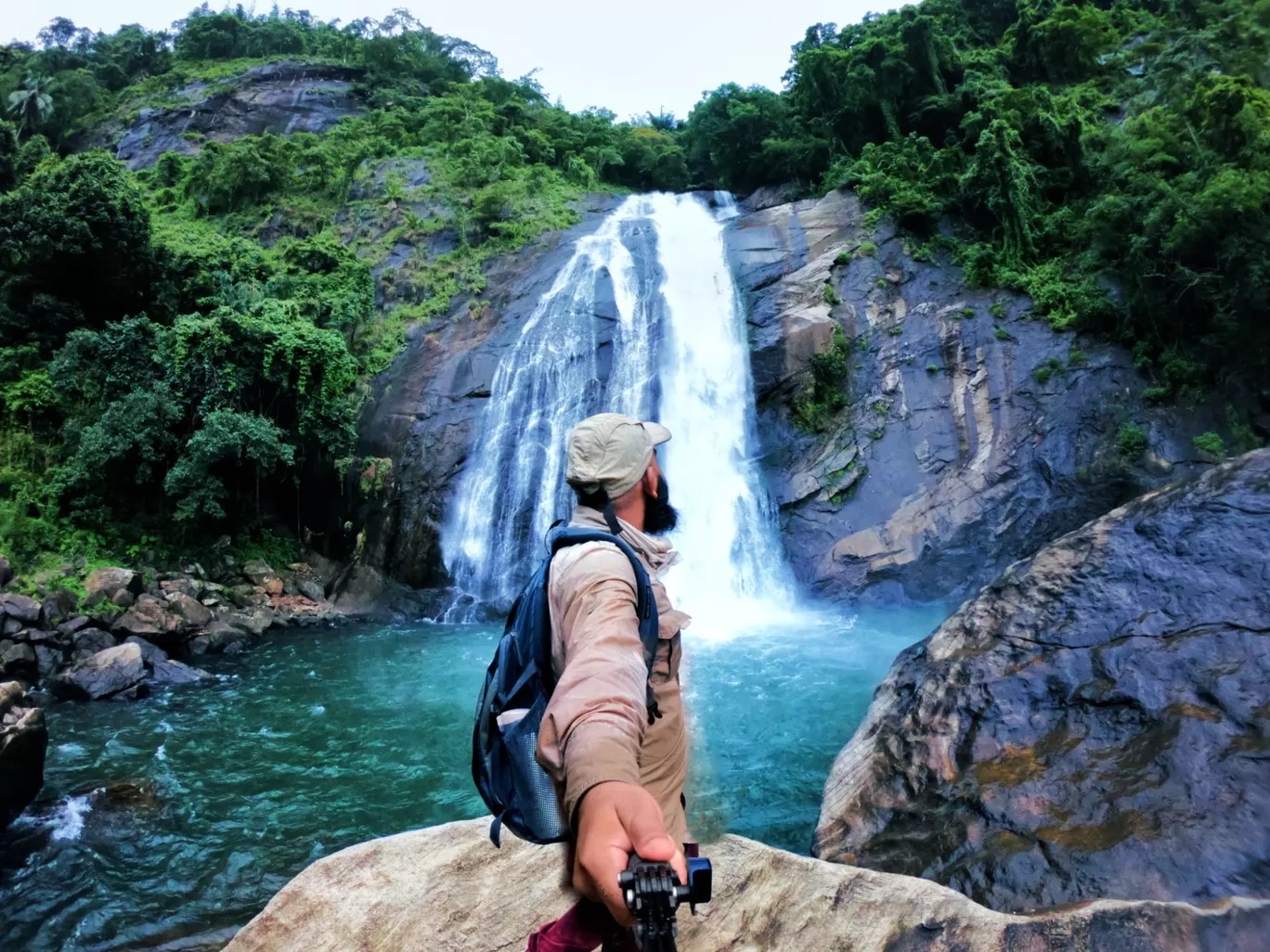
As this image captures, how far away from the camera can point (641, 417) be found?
14117mm

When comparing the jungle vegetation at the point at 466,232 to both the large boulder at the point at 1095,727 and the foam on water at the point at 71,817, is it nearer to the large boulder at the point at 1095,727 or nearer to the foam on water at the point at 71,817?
the large boulder at the point at 1095,727

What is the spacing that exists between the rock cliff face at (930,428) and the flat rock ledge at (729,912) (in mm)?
9505

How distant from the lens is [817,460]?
1356 cm

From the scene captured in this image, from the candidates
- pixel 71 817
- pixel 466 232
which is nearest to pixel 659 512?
pixel 71 817

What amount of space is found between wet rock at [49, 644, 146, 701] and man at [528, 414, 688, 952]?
31.8 ft

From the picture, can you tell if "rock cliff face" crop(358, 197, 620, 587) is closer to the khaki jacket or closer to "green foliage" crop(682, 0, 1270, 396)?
"green foliage" crop(682, 0, 1270, 396)

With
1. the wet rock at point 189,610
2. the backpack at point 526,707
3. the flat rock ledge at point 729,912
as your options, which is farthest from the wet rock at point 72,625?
the backpack at point 526,707

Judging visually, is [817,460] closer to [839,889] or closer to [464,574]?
[464,574]

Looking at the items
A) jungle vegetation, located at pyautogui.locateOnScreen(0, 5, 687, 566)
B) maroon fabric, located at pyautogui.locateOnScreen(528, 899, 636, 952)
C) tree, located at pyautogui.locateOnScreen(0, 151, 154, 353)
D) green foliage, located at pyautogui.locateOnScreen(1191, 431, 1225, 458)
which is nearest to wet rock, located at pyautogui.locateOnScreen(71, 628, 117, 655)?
jungle vegetation, located at pyautogui.locateOnScreen(0, 5, 687, 566)

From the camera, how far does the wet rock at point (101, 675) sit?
29.0ft

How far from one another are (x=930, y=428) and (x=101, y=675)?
505 inches

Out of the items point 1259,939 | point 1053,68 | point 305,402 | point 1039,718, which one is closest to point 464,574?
point 305,402

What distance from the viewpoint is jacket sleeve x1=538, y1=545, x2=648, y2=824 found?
1.08m

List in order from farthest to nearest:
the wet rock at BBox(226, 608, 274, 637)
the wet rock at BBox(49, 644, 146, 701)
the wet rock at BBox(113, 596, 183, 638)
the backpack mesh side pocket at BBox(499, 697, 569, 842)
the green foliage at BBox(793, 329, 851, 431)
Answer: the green foliage at BBox(793, 329, 851, 431) < the wet rock at BBox(226, 608, 274, 637) < the wet rock at BBox(113, 596, 183, 638) < the wet rock at BBox(49, 644, 146, 701) < the backpack mesh side pocket at BBox(499, 697, 569, 842)
